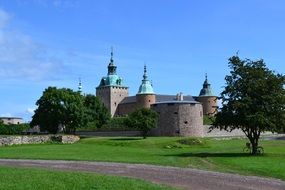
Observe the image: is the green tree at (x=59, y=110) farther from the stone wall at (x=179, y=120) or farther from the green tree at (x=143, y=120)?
the stone wall at (x=179, y=120)

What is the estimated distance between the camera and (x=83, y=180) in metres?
17.5

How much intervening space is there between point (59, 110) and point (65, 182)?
59552 mm

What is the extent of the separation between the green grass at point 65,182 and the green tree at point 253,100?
1934 cm

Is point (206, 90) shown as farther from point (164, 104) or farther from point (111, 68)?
point (164, 104)

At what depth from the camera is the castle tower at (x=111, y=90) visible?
463ft

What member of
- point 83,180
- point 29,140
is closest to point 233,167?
point 83,180

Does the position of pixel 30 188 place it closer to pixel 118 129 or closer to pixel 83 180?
pixel 83 180

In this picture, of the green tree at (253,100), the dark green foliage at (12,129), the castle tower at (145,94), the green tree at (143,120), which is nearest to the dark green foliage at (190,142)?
the green tree at (143,120)

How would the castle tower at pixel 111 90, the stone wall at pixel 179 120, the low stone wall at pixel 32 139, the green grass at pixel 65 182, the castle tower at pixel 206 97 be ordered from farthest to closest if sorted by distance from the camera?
the castle tower at pixel 111 90
the castle tower at pixel 206 97
the stone wall at pixel 179 120
the low stone wall at pixel 32 139
the green grass at pixel 65 182

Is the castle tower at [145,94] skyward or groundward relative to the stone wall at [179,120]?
skyward

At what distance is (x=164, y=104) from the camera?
75.6 m

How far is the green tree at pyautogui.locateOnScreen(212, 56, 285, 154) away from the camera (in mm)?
35875

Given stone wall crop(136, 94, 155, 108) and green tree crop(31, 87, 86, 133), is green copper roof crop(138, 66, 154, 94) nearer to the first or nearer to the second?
stone wall crop(136, 94, 155, 108)

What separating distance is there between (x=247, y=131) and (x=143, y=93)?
3421 inches
